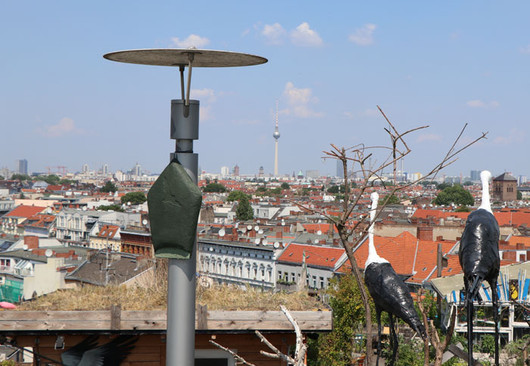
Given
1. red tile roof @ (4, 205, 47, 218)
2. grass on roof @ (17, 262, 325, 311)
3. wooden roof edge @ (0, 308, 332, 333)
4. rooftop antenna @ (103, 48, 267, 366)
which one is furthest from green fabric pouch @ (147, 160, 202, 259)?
red tile roof @ (4, 205, 47, 218)

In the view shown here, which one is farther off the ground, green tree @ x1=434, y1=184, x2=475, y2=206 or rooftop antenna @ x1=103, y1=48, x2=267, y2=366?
rooftop antenna @ x1=103, y1=48, x2=267, y2=366

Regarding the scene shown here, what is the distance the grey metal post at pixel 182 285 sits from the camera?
3357mm

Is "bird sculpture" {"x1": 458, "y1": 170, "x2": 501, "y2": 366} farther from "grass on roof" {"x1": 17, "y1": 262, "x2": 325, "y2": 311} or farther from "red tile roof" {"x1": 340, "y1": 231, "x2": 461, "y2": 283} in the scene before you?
"red tile roof" {"x1": 340, "y1": 231, "x2": 461, "y2": 283}

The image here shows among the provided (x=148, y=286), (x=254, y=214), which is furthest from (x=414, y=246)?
(x=254, y=214)

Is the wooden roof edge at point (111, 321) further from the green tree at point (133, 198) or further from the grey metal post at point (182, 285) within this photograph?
the green tree at point (133, 198)

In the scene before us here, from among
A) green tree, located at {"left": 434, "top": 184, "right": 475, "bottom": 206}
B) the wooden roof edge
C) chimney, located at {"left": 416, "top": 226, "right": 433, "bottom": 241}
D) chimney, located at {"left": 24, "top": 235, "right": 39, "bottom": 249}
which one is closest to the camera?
the wooden roof edge

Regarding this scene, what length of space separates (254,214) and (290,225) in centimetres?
3867

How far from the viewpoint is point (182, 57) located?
3.50 m

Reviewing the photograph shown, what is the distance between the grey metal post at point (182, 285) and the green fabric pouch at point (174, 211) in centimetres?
5

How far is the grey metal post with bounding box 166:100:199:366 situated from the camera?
3357mm

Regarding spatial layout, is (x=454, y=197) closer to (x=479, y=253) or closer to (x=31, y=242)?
(x=31, y=242)

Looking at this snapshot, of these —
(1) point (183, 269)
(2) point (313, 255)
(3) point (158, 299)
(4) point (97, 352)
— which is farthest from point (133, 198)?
(1) point (183, 269)

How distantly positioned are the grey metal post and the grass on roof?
454 centimetres

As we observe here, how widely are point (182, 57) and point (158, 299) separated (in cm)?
509
